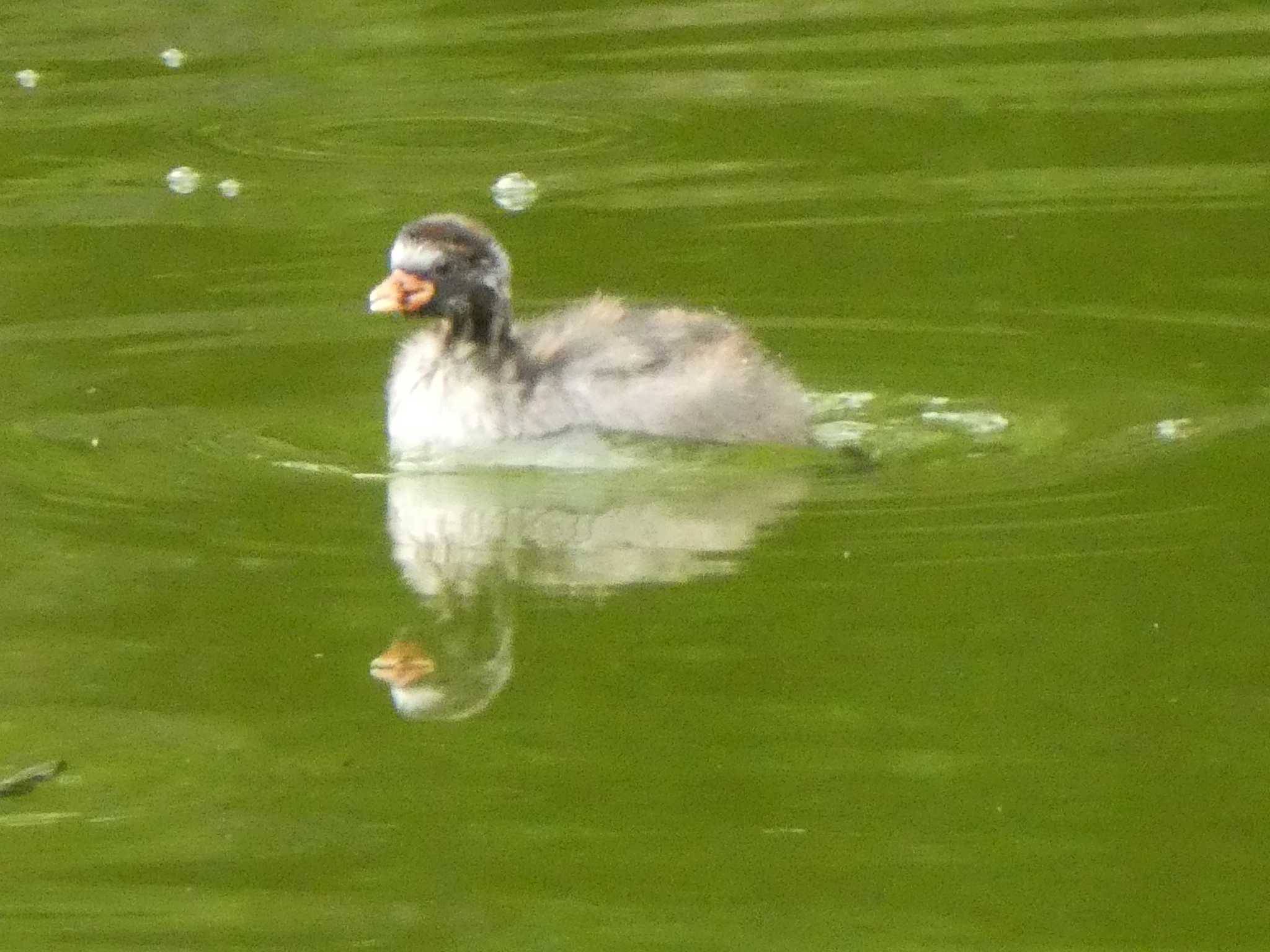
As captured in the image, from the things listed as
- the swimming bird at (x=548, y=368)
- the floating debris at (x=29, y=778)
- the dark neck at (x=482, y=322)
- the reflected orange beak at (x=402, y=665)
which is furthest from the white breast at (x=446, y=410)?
the floating debris at (x=29, y=778)

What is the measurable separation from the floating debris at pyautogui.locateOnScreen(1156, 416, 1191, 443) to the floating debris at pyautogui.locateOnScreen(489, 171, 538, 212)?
9.46 ft

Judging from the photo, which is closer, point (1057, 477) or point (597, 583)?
point (597, 583)

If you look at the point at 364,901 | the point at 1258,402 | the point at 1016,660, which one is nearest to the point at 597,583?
the point at 1016,660

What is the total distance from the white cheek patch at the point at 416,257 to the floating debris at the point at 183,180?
2.64 m

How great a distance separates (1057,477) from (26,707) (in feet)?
6.99

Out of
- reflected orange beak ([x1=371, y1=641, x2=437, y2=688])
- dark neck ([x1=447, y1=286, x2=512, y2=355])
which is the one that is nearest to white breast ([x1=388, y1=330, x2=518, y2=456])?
dark neck ([x1=447, y1=286, x2=512, y2=355])

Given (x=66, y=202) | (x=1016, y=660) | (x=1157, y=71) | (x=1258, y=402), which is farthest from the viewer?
(x=1157, y=71)

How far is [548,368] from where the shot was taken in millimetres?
6723

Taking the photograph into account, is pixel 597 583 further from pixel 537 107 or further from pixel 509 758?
pixel 537 107

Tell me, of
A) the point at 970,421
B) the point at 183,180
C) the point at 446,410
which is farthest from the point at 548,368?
the point at 183,180

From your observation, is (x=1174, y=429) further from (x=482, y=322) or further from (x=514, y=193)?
(x=514, y=193)

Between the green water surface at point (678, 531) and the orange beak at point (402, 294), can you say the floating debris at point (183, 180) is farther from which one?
the orange beak at point (402, 294)

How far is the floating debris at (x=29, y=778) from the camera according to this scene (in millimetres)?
4668

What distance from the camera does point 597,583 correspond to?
18.1 ft
